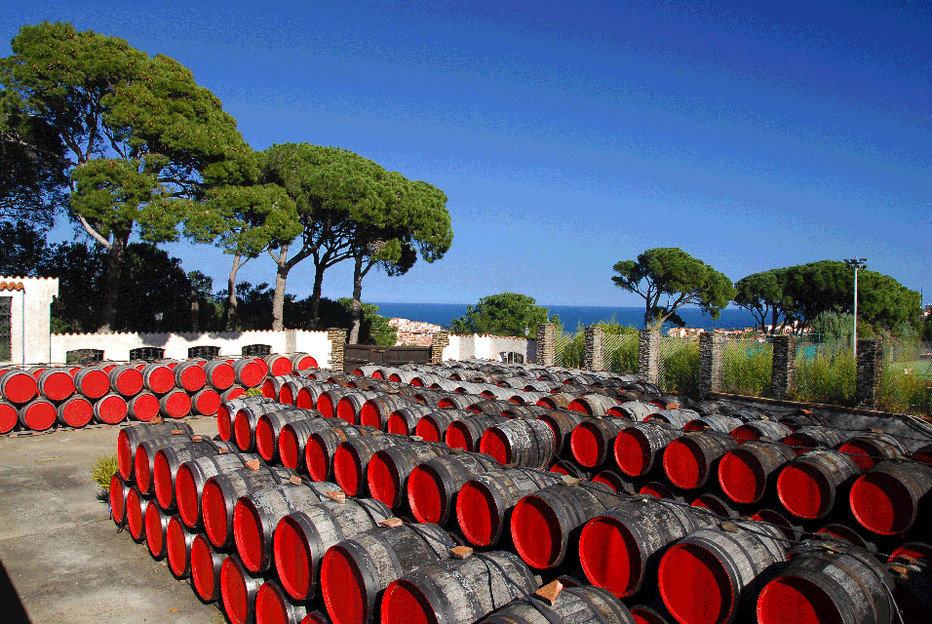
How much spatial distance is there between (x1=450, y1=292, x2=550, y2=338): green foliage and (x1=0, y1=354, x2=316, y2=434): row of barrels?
2842 centimetres

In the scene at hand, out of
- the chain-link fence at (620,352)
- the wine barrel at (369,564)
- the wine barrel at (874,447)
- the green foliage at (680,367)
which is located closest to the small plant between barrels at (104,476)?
the wine barrel at (369,564)

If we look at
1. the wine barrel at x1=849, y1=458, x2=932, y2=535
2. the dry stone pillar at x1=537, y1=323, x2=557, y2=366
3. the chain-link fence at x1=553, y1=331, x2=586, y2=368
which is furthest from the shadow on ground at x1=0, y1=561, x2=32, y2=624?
the chain-link fence at x1=553, y1=331, x2=586, y2=368

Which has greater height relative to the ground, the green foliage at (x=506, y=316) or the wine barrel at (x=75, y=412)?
the green foliage at (x=506, y=316)

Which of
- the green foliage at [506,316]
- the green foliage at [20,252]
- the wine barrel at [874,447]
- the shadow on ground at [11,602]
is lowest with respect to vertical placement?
the shadow on ground at [11,602]

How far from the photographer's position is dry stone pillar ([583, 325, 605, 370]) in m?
21.3

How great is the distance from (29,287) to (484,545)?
16.4 meters

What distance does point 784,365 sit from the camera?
15469mm

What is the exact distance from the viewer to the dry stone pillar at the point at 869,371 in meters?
13.3

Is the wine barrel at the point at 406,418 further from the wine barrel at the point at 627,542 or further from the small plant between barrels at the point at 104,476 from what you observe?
the wine barrel at the point at 627,542

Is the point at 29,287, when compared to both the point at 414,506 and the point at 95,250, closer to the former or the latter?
the point at 95,250

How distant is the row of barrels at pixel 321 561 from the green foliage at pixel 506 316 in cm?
3641

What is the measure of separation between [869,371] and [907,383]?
A: 100 centimetres

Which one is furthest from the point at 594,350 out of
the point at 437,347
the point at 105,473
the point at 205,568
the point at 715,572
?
the point at 715,572

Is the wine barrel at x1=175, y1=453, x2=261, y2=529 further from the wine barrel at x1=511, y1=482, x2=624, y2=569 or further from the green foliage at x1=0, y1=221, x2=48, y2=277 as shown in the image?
the green foliage at x1=0, y1=221, x2=48, y2=277
